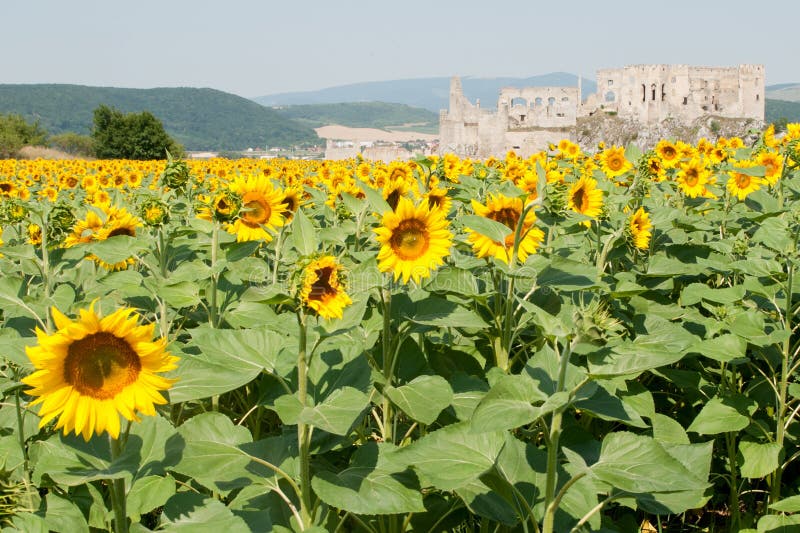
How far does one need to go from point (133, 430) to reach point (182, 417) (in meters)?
1.01

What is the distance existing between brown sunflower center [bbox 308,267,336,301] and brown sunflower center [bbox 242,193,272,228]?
138cm

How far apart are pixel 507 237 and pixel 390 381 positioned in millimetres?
642

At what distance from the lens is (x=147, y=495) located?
1773mm

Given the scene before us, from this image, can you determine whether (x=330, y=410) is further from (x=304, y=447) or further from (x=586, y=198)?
(x=586, y=198)

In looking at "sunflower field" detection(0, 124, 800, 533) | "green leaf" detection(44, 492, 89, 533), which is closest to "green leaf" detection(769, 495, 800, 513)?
"sunflower field" detection(0, 124, 800, 533)

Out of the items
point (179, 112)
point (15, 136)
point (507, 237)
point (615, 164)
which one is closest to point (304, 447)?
point (507, 237)

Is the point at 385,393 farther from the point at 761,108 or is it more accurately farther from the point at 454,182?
the point at 761,108

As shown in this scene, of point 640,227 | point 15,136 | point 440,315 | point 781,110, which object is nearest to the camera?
point 440,315

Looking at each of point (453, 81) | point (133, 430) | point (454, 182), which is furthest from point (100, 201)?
point (453, 81)

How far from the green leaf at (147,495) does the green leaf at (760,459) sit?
5.89 feet

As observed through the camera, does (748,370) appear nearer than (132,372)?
No

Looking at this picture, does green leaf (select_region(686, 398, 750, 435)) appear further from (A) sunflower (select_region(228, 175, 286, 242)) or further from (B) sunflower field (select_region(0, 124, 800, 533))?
(A) sunflower (select_region(228, 175, 286, 242))

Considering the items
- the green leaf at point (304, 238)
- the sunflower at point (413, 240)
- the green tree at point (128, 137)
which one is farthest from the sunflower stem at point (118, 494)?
the green tree at point (128, 137)

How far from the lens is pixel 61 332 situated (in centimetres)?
134
